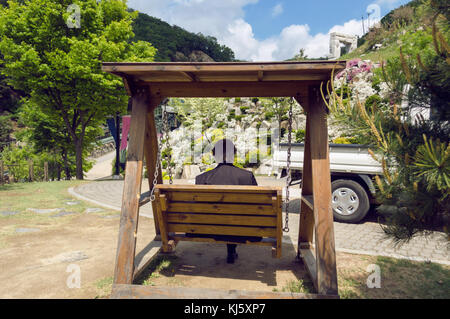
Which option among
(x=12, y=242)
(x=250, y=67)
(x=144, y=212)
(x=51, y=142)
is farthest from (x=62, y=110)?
(x=250, y=67)

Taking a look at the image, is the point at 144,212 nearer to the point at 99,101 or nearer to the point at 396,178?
the point at 396,178

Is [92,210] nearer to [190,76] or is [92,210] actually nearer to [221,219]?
[221,219]

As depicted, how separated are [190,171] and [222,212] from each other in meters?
12.2

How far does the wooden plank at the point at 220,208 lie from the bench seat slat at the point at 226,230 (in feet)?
0.66

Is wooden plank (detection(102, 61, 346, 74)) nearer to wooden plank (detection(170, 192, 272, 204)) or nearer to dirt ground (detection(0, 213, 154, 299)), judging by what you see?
wooden plank (detection(170, 192, 272, 204))

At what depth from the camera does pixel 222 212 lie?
3689 millimetres

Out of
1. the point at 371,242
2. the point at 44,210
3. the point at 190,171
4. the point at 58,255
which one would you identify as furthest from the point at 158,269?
the point at 190,171

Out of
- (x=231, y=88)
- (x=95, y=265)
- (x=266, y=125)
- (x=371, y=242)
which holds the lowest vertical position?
(x=371, y=242)

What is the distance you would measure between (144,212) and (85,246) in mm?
2781

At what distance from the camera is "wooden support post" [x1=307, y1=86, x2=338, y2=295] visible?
306cm

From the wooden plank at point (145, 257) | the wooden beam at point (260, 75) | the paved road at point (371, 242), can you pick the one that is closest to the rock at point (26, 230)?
the paved road at point (371, 242)

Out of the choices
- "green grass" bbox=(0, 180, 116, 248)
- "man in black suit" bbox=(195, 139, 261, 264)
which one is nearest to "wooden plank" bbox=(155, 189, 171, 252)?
"man in black suit" bbox=(195, 139, 261, 264)

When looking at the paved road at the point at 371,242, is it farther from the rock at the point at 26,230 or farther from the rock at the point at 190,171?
the rock at the point at 190,171

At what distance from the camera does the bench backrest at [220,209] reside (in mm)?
3529
